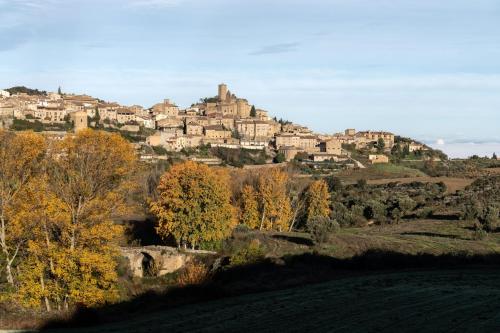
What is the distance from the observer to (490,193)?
53219 millimetres

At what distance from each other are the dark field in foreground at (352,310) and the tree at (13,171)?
19.9ft

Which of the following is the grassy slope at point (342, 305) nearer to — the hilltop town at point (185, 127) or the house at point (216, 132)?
the hilltop town at point (185, 127)

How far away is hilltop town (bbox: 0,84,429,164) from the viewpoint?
108 metres

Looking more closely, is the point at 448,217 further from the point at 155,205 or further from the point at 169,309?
the point at 169,309

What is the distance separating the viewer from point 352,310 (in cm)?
1691

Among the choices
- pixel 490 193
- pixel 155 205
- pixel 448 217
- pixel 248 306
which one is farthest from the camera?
pixel 490 193

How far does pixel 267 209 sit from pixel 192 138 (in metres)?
68.1

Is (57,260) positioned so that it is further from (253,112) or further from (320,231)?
(253,112)

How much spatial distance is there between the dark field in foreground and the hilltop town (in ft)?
240

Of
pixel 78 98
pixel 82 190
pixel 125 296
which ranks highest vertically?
pixel 78 98

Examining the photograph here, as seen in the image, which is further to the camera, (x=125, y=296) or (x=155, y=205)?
(x=155, y=205)

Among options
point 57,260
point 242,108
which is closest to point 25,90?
point 242,108

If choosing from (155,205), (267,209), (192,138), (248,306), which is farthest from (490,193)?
(192,138)

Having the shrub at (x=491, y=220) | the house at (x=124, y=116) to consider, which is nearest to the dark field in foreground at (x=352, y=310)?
the shrub at (x=491, y=220)
